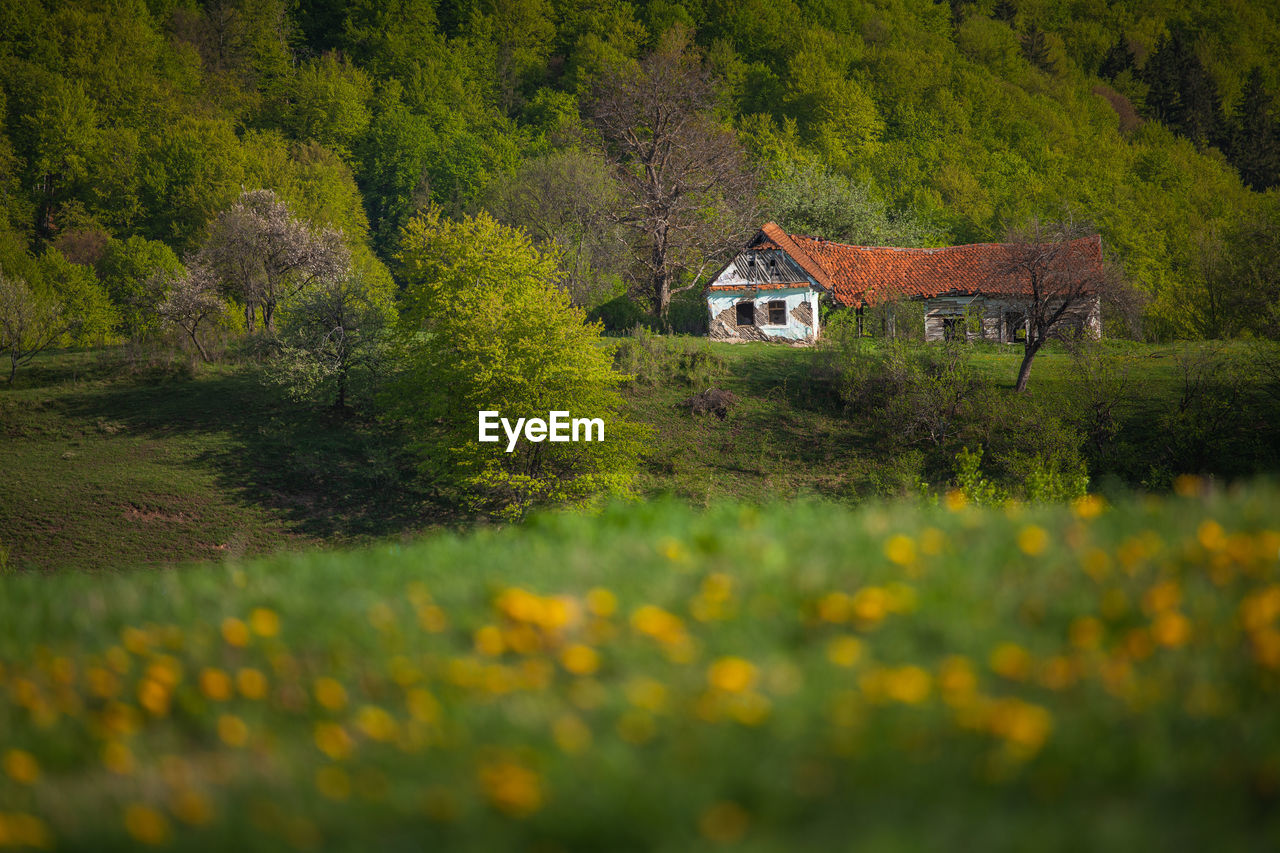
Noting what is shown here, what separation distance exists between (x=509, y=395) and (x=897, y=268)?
31.5 m

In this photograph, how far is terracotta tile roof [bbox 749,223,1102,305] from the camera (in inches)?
2004

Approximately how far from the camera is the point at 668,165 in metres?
54.0

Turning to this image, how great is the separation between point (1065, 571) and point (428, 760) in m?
3.00

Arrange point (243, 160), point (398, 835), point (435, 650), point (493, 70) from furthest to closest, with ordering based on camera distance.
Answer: point (493, 70)
point (243, 160)
point (435, 650)
point (398, 835)

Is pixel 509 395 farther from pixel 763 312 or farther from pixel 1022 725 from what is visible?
pixel 1022 725

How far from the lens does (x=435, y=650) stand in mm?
4070

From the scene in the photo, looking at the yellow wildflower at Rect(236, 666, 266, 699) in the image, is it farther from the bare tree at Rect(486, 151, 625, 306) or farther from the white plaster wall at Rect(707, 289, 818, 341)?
the bare tree at Rect(486, 151, 625, 306)

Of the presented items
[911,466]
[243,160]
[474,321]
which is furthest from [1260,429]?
[243,160]

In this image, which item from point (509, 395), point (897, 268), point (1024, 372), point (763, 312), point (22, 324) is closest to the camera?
point (509, 395)

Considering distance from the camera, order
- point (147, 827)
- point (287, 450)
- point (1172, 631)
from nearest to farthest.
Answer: point (147, 827) < point (1172, 631) < point (287, 450)

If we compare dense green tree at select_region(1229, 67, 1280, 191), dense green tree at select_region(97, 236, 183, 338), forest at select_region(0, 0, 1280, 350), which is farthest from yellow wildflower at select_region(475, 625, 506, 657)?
dense green tree at select_region(1229, 67, 1280, 191)

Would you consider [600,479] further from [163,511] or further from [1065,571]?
[1065,571]
